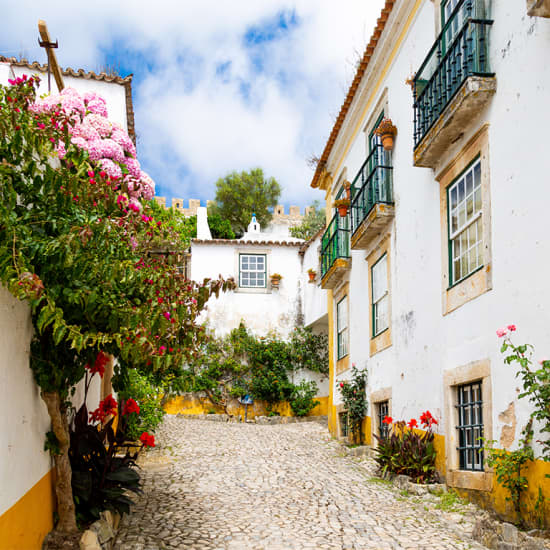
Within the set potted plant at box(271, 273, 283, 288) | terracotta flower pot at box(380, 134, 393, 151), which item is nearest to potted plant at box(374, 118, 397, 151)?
terracotta flower pot at box(380, 134, 393, 151)

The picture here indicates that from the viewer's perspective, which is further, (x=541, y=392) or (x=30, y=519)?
(x=541, y=392)

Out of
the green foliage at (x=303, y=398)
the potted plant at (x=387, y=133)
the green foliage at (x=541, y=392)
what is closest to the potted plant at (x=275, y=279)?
the green foliage at (x=303, y=398)

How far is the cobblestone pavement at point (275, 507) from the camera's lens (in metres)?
5.47

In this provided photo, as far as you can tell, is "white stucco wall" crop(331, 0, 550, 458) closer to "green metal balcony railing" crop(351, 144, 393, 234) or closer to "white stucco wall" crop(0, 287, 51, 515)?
"green metal balcony railing" crop(351, 144, 393, 234)

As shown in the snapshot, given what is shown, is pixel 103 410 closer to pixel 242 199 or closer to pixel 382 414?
pixel 382 414

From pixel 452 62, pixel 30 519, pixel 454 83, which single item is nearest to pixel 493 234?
pixel 454 83

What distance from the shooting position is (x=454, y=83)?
6809 millimetres

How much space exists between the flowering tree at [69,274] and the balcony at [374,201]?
201 inches

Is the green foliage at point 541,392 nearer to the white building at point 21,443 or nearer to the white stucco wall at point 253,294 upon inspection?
the white building at point 21,443

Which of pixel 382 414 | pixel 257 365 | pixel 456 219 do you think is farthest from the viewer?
pixel 257 365

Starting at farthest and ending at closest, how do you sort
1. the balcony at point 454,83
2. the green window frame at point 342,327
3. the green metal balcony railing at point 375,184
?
1. the green window frame at point 342,327
2. the green metal balcony railing at point 375,184
3. the balcony at point 454,83

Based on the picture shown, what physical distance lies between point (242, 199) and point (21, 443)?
1318 inches

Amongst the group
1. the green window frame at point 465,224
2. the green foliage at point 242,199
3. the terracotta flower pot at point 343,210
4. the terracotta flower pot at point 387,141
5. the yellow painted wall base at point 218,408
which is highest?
the green foliage at point 242,199

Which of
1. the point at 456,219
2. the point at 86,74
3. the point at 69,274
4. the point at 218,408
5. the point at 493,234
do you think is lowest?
the point at 218,408
